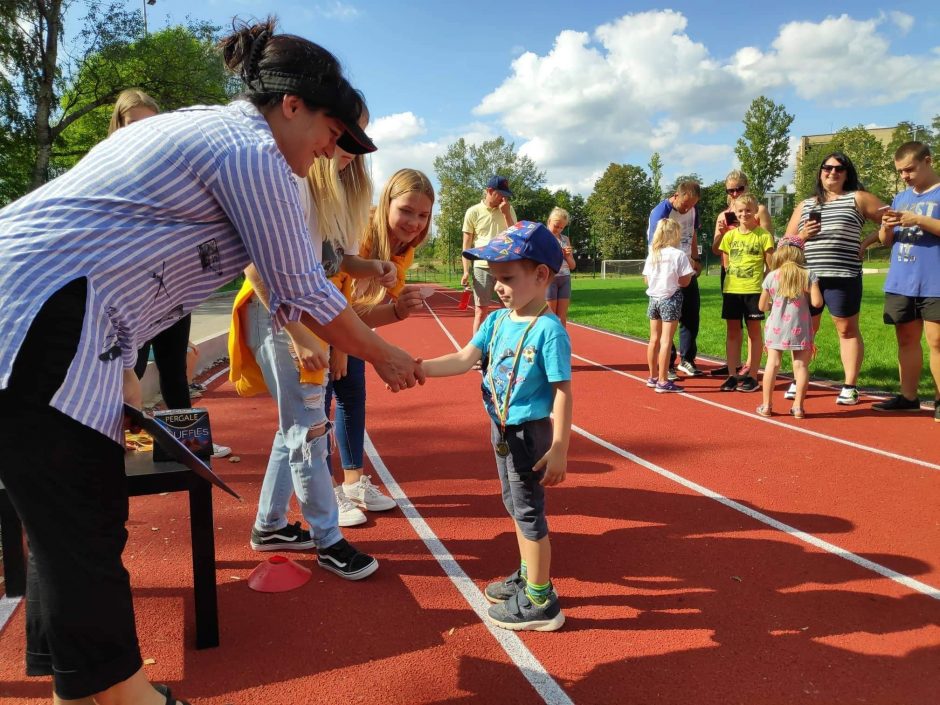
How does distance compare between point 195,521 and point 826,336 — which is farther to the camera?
point 826,336

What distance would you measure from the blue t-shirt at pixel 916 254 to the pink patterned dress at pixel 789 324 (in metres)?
0.87

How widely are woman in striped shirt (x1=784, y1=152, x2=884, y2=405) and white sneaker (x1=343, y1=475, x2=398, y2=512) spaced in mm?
5025

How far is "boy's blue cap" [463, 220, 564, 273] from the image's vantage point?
277cm

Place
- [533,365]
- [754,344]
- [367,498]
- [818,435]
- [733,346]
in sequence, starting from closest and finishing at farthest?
1. [533,365]
2. [367,498]
3. [818,435]
4. [754,344]
5. [733,346]

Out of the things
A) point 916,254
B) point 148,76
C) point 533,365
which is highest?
point 148,76

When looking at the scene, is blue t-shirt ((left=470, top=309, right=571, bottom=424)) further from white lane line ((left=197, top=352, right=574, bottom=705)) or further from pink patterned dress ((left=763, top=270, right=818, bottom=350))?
pink patterned dress ((left=763, top=270, right=818, bottom=350))

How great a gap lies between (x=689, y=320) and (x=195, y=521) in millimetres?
7397

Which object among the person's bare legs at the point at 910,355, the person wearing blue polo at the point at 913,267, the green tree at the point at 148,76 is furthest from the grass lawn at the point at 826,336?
the green tree at the point at 148,76

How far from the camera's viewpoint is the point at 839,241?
6.48 meters

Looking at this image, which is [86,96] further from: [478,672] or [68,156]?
[478,672]

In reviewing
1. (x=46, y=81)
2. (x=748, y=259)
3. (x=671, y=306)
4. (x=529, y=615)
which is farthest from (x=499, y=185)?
(x=46, y=81)

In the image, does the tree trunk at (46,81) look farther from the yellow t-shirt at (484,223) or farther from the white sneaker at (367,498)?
the white sneaker at (367,498)

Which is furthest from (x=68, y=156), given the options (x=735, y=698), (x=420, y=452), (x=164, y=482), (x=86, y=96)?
(x=735, y=698)

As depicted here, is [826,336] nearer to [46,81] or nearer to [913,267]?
[913,267]
